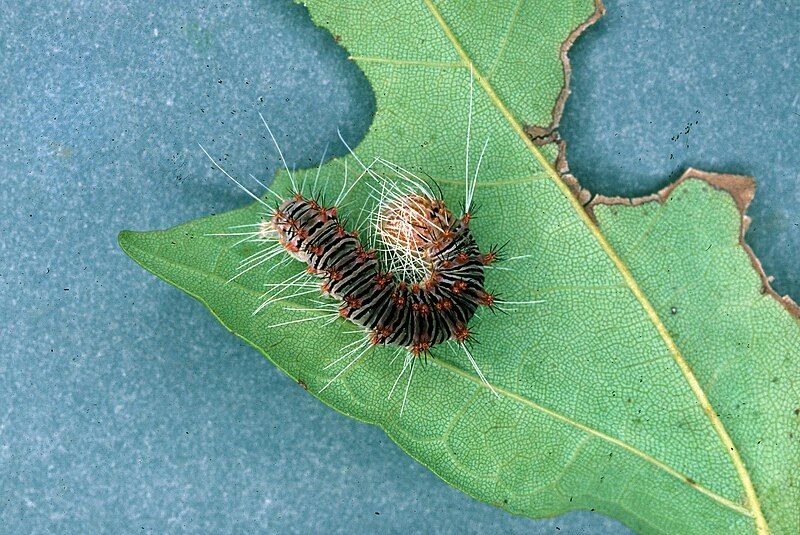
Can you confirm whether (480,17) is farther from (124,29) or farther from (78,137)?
(78,137)

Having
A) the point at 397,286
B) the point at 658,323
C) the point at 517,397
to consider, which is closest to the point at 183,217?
the point at 397,286

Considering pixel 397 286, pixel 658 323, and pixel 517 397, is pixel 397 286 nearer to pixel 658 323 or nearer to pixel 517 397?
pixel 517 397

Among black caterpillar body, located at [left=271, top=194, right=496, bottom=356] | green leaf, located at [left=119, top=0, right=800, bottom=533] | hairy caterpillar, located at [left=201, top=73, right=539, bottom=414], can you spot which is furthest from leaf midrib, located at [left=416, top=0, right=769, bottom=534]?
black caterpillar body, located at [left=271, top=194, right=496, bottom=356]

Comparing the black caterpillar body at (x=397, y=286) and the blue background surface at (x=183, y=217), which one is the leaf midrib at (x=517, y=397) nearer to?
the black caterpillar body at (x=397, y=286)

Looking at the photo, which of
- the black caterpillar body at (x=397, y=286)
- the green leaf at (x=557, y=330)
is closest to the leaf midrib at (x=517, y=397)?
the green leaf at (x=557, y=330)

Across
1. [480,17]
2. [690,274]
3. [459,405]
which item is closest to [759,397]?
[690,274]

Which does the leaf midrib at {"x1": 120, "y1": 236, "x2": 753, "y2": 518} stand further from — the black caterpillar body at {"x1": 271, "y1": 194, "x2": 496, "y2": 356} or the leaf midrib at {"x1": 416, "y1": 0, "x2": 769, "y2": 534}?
the black caterpillar body at {"x1": 271, "y1": 194, "x2": 496, "y2": 356}
